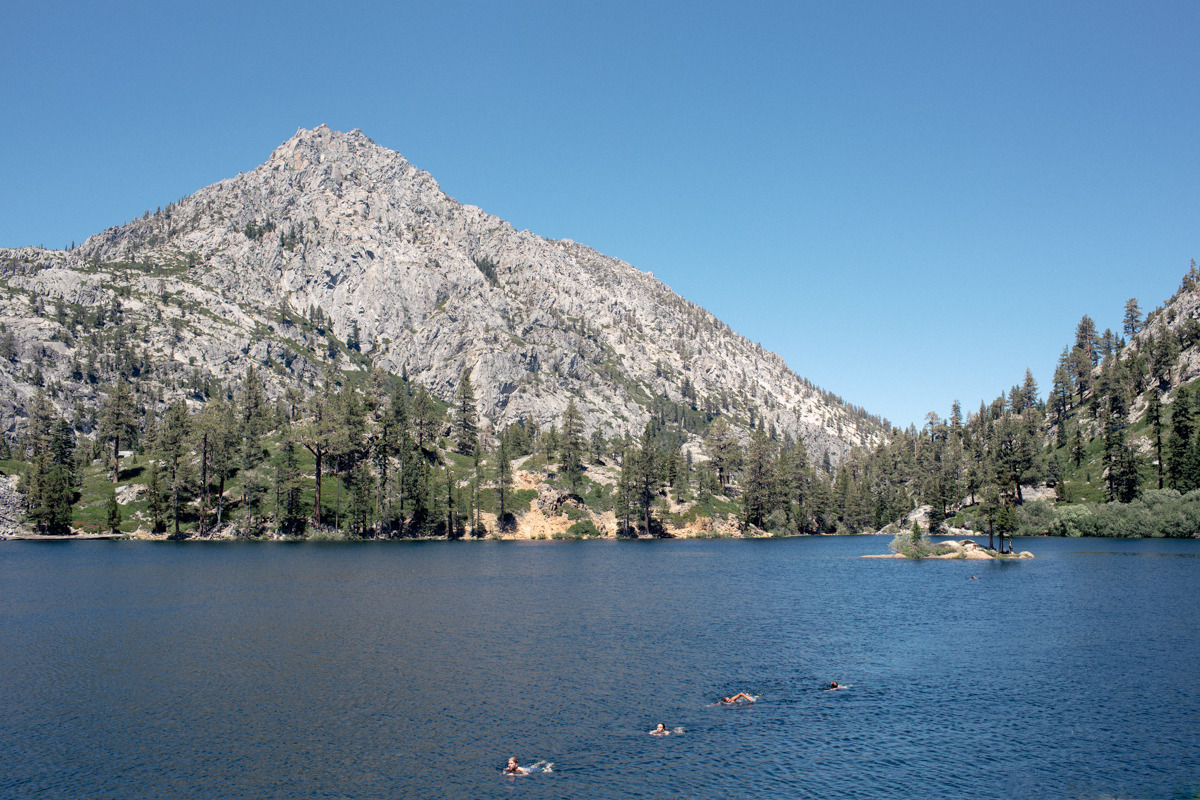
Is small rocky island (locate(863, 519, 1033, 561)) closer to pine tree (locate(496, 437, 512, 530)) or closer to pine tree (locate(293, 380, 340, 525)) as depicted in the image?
pine tree (locate(496, 437, 512, 530))

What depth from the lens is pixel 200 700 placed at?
47.2 m

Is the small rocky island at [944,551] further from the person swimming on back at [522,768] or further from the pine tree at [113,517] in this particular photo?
the pine tree at [113,517]

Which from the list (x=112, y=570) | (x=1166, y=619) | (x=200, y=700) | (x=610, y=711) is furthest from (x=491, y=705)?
(x=112, y=570)

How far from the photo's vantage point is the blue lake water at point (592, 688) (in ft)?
118

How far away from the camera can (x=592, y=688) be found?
50.5 metres

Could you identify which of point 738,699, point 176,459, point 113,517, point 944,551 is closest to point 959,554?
point 944,551

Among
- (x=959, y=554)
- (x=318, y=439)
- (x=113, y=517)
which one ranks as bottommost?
(x=959, y=554)

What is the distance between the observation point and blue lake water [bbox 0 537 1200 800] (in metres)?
36.1

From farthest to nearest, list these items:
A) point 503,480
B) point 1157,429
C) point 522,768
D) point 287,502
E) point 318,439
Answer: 1. point 503,480
2. point 1157,429
3. point 318,439
4. point 287,502
5. point 522,768

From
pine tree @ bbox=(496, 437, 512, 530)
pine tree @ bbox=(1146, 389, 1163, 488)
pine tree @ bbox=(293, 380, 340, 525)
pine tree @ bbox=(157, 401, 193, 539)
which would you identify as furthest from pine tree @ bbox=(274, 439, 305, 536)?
pine tree @ bbox=(1146, 389, 1163, 488)

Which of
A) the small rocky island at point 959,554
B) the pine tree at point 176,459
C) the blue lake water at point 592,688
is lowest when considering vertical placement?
the small rocky island at point 959,554

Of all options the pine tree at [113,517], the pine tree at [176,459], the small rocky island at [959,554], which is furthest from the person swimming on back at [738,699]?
the pine tree at [113,517]

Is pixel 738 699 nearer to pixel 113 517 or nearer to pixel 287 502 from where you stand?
pixel 287 502

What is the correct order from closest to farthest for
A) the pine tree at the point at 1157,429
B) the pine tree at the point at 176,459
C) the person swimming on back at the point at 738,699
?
the person swimming on back at the point at 738,699, the pine tree at the point at 176,459, the pine tree at the point at 1157,429
